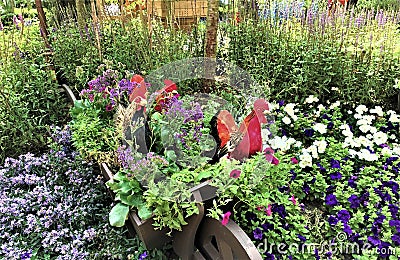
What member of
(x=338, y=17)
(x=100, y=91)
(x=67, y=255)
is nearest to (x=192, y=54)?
(x=100, y=91)

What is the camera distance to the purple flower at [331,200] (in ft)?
6.66

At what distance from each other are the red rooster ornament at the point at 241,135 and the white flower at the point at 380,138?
1079 millimetres

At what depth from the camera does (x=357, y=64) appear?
279cm

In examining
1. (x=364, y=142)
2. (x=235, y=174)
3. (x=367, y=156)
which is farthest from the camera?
(x=364, y=142)

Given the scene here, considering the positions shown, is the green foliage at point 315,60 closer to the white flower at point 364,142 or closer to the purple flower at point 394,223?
the white flower at point 364,142

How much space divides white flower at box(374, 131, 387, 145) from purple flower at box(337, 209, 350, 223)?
0.70 m

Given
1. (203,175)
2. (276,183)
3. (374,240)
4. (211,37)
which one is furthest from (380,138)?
(203,175)

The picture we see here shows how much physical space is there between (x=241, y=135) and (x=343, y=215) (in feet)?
2.48

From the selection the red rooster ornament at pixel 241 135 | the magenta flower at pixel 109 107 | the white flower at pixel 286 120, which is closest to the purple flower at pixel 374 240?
the red rooster ornament at pixel 241 135

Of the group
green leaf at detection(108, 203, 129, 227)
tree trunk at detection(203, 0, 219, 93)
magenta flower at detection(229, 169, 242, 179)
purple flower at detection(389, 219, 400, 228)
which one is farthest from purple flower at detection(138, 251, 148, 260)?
tree trunk at detection(203, 0, 219, 93)

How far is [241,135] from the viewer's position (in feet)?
5.67

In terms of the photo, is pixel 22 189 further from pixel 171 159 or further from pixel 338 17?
pixel 338 17

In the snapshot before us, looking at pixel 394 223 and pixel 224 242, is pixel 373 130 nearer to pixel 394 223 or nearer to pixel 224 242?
pixel 394 223

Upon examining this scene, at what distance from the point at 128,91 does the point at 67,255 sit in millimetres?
893
